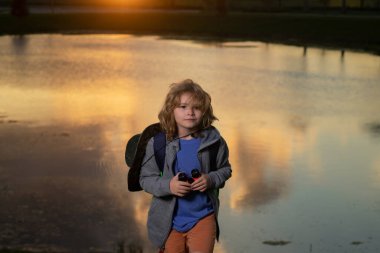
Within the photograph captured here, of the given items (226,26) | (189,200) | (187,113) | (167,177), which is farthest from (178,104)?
(226,26)

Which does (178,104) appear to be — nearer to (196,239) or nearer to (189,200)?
(189,200)

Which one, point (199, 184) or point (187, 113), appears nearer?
point (199, 184)

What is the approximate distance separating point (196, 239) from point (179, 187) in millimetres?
333

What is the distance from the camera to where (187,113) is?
4664 millimetres

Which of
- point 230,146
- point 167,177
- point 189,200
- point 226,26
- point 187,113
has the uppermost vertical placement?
point 187,113

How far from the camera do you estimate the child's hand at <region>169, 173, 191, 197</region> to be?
4510 mm

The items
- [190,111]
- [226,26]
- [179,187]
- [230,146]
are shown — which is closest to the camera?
[179,187]

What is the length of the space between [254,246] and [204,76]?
43.4 feet

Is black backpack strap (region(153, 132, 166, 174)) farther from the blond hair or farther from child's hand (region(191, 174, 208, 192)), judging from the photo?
child's hand (region(191, 174, 208, 192))

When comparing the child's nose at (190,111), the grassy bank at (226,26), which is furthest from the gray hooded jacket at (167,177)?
the grassy bank at (226,26)

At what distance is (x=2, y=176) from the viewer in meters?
10.1

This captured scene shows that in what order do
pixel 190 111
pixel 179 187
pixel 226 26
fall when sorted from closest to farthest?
pixel 179 187 → pixel 190 111 → pixel 226 26

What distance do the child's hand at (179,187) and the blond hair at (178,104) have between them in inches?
11.1

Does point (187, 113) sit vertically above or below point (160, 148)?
above
